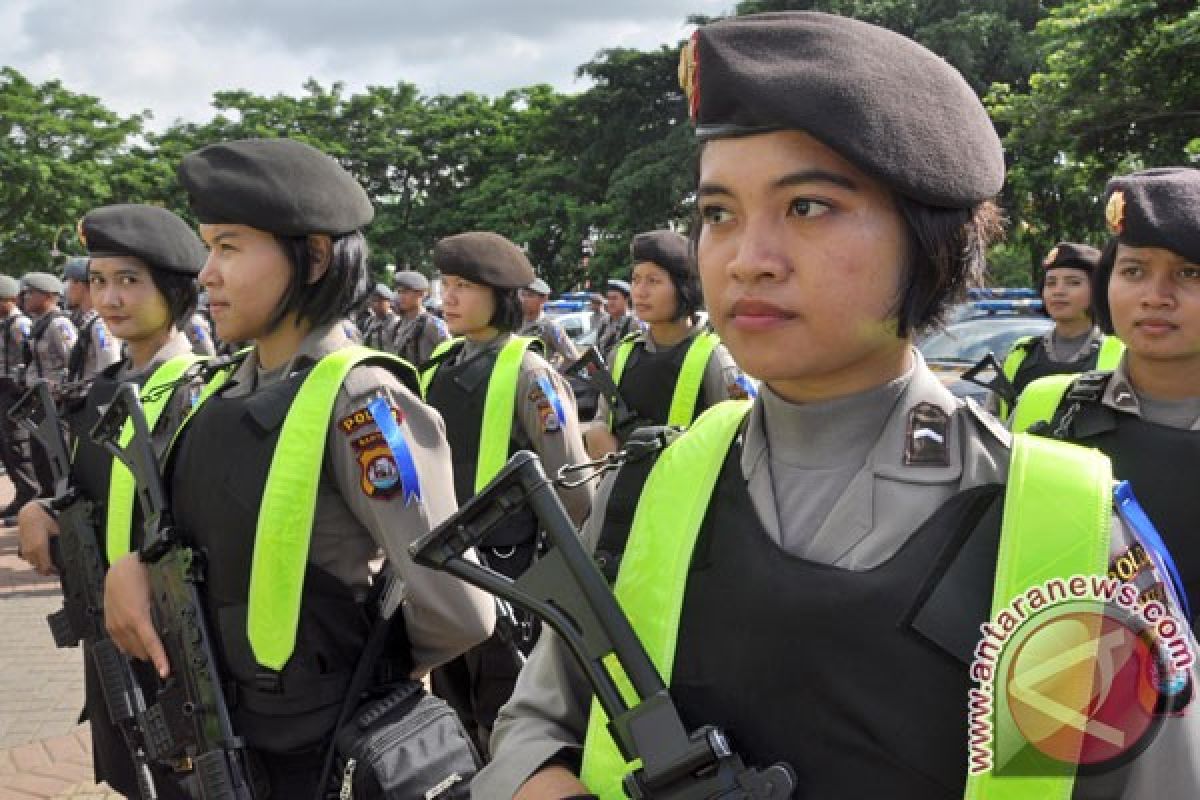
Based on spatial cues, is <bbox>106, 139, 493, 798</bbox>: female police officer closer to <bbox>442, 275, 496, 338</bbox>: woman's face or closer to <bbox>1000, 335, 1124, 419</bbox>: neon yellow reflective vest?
<bbox>1000, 335, 1124, 419</bbox>: neon yellow reflective vest

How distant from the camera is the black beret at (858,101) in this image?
4.01ft

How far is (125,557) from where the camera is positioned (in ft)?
7.84

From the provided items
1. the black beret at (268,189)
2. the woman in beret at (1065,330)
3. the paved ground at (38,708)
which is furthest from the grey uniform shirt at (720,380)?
the paved ground at (38,708)

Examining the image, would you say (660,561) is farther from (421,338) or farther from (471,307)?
(421,338)

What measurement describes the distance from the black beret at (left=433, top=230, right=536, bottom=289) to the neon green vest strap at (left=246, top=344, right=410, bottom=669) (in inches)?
106

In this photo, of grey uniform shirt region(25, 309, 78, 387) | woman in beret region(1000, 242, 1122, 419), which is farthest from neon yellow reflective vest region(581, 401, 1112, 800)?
grey uniform shirt region(25, 309, 78, 387)

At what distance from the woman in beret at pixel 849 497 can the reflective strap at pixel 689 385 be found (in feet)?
12.9

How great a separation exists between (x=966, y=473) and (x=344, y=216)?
5.48ft

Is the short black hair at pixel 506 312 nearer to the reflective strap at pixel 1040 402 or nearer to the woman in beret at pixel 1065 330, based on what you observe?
the reflective strap at pixel 1040 402

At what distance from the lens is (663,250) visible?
18.3 feet

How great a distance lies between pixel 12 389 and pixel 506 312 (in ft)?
24.7

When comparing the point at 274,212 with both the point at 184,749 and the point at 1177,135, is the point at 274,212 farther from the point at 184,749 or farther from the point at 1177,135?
the point at 1177,135

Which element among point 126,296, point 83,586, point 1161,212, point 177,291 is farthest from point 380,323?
point 1161,212

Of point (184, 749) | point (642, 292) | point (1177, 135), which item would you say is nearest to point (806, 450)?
point (184, 749)
